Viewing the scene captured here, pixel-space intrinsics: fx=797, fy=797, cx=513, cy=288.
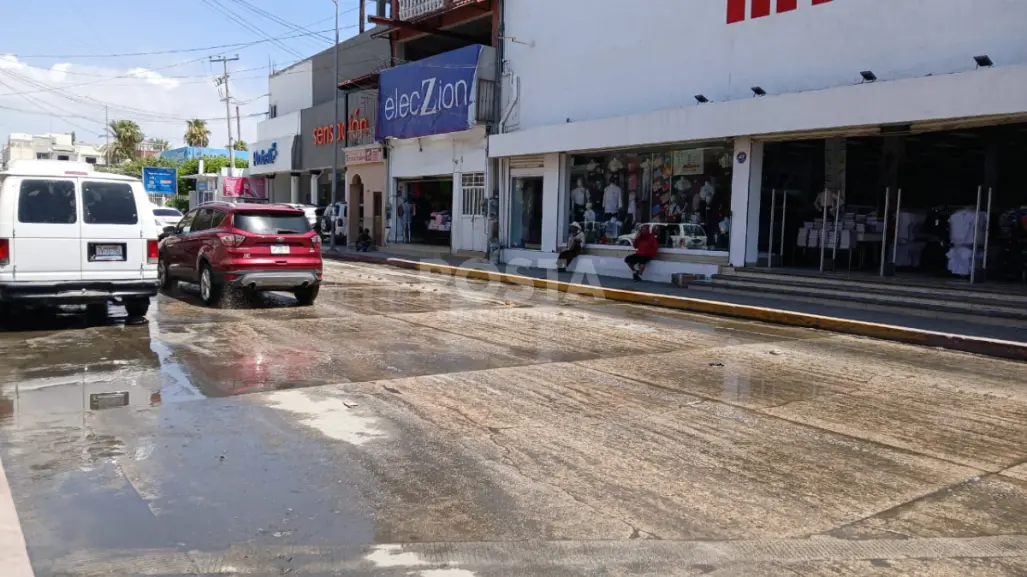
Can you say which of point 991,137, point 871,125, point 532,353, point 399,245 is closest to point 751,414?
point 532,353

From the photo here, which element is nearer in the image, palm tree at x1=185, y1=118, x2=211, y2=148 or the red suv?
the red suv

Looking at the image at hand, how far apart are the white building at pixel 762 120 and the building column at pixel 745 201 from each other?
0.11 ft

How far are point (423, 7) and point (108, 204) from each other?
19.2m

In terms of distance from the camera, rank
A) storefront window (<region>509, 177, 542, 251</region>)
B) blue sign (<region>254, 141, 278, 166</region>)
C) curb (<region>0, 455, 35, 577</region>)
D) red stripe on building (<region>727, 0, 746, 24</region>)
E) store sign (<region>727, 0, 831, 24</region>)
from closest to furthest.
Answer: curb (<region>0, 455, 35, 577</region>) → store sign (<region>727, 0, 831, 24</region>) → red stripe on building (<region>727, 0, 746, 24</region>) → storefront window (<region>509, 177, 542, 251</region>) → blue sign (<region>254, 141, 278, 166</region>)

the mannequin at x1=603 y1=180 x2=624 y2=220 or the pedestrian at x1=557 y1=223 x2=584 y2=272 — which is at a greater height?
the mannequin at x1=603 y1=180 x2=624 y2=220

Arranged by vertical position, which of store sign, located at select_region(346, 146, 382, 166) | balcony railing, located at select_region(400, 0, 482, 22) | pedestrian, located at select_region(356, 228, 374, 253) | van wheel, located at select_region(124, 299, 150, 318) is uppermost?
balcony railing, located at select_region(400, 0, 482, 22)

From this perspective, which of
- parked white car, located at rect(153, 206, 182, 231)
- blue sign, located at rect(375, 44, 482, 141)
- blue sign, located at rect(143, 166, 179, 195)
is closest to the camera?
blue sign, located at rect(375, 44, 482, 141)

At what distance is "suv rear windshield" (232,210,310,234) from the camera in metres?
12.9

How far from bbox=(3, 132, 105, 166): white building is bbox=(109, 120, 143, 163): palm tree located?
526cm

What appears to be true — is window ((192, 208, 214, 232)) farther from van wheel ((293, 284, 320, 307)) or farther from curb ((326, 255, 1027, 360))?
curb ((326, 255, 1027, 360))

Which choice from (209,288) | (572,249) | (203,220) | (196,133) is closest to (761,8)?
(572,249)

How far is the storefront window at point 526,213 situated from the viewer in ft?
79.4

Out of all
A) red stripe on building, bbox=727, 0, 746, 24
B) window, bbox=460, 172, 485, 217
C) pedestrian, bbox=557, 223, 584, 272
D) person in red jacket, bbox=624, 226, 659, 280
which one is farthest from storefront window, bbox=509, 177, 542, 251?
red stripe on building, bbox=727, 0, 746, 24

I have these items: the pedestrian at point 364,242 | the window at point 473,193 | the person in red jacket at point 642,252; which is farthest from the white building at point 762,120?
the pedestrian at point 364,242
